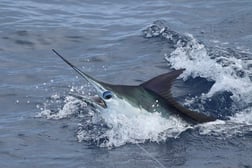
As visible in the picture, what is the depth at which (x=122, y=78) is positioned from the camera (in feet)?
28.9

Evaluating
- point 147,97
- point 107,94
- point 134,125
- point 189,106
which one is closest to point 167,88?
point 147,97

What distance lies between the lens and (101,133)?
6719 mm

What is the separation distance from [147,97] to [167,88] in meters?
0.22

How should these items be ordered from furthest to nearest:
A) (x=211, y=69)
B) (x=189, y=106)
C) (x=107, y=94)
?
(x=211, y=69), (x=189, y=106), (x=107, y=94)

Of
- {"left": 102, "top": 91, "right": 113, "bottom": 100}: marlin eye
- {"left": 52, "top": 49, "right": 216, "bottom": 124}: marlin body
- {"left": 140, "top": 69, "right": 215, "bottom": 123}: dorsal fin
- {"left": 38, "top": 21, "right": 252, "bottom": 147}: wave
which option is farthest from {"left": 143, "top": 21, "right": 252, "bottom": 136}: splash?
{"left": 102, "top": 91, "right": 113, "bottom": 100}: marlin eye

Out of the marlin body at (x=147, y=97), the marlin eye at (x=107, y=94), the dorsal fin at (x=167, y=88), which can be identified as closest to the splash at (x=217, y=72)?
the dorsal fin at (x=167, y=88)

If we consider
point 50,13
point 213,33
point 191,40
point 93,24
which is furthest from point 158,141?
point 50,13

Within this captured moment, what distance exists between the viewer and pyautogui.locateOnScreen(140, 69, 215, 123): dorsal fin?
633cm

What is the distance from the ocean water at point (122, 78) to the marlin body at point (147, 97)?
0.26 ft

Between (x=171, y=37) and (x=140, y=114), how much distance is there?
160 inches

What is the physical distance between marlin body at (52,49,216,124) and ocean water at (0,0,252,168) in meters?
0.08

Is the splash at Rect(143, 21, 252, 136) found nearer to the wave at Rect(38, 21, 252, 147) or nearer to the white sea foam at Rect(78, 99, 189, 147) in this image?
the wave at Rect(38, 21, 252, 147)

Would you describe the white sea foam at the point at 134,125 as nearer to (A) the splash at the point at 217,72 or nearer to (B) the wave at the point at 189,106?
(B) the wave at the point at 189,106

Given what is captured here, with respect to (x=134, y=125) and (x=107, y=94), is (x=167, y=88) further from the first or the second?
(x=107, y=94)
